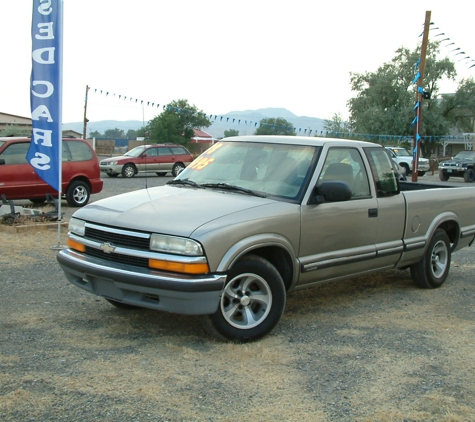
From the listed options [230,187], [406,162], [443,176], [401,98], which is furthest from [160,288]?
[401,98]

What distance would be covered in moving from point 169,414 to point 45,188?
10675mm

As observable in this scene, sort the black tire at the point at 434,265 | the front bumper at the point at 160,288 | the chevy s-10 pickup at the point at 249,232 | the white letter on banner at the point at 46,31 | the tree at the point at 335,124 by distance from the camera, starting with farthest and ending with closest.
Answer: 1. the tree at the point at 335,124
2. the white letter on banner at the point at 46,31
3. the black tire at the point at 434,265
4. the chevy s-10 pickup at the point at 249,232
5. the front bumper at the point at 160,288

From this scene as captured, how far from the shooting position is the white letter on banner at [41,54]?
8828mm

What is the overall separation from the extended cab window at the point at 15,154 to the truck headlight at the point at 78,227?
8.57 meters

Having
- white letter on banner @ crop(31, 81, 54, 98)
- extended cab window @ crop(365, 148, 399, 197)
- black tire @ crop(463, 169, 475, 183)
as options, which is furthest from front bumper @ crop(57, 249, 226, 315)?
black tire @ crop(463, 169, 475, 183)

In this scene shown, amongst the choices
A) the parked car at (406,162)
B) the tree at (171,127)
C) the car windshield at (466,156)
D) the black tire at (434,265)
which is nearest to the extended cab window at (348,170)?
the black tire at (434,265)

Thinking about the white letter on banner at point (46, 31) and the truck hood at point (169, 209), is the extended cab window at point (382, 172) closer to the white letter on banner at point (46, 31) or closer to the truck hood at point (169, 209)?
the truck hood at point (169, 209)

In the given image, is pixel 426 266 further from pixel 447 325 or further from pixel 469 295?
pixel 447 325

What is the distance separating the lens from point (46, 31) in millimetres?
8820

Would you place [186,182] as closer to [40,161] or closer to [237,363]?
[237,363]

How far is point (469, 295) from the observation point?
6930mm

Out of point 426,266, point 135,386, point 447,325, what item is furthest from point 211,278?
point 426,266

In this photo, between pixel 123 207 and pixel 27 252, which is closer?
pixel 123 207

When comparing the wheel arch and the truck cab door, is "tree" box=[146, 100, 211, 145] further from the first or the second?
the wheel arch
